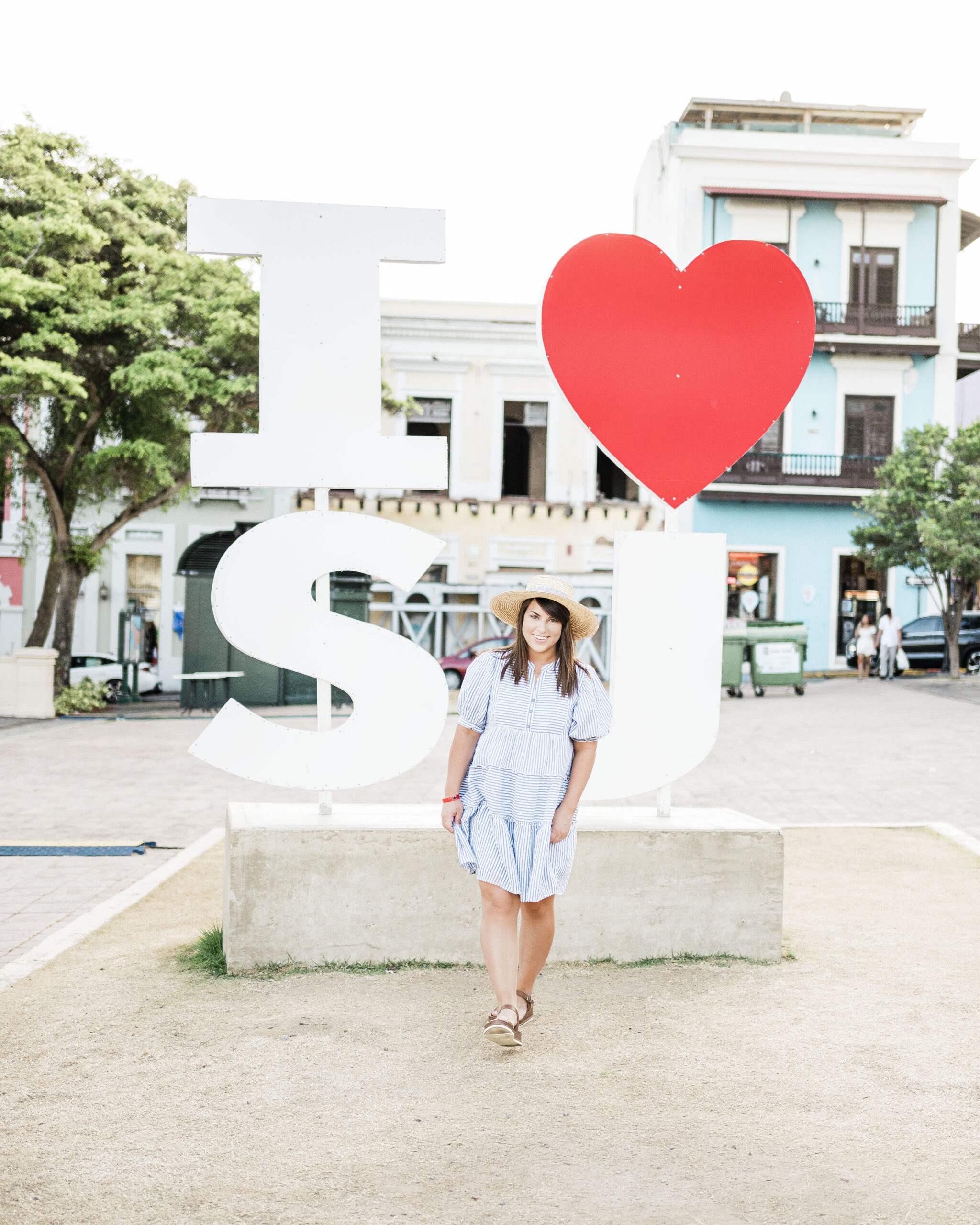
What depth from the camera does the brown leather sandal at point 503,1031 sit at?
3.72 meters

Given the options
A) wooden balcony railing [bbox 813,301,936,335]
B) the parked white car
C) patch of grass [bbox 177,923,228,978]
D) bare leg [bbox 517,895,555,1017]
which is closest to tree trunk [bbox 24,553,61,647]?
the parked white car

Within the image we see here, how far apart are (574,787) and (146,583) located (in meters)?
23.7

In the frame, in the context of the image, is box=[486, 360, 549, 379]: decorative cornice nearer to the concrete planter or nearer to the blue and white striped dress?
the concrete planter

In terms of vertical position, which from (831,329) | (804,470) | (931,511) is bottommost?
(931,511)

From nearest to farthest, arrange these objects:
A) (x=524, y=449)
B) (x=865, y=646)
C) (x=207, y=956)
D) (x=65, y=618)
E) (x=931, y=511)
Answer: (x=207, y=956) → (x=65, y=618) → (x=931, y=511) → (x=865, y=646) → (x=524, y=449)

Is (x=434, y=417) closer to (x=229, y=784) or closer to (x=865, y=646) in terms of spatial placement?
(x=865, y=646)

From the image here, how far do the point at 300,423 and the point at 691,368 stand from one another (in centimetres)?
170

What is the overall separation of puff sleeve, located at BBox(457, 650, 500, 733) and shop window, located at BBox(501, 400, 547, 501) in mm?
23917

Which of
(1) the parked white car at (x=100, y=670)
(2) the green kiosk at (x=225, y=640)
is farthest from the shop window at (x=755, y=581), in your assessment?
(1) the parked white car at (x=100, y=670)

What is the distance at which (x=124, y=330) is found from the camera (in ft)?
55.3

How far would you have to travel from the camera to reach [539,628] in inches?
154

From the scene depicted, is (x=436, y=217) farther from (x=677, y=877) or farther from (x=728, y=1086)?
(x=728, y=1086)

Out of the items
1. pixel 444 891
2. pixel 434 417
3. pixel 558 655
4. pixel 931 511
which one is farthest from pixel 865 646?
pixel 558 655

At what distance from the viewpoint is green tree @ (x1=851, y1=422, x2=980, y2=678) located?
21.0 meters
